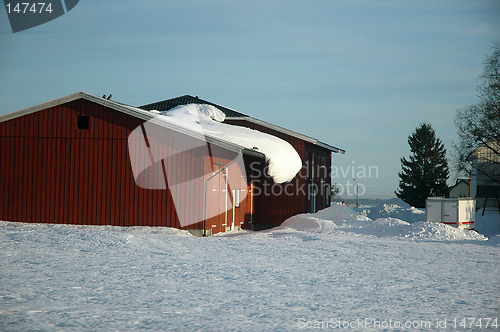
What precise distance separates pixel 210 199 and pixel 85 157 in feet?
14.8

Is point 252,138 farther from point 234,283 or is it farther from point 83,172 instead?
point 234,283

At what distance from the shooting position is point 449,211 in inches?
950

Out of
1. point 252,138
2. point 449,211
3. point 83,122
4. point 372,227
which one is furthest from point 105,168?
point 449,211

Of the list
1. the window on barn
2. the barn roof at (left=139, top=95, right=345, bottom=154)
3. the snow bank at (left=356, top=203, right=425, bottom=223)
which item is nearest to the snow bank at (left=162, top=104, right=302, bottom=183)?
the barn roof at (left=139, top=95, right=345, bottom=154)

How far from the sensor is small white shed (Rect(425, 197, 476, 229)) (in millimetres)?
23891

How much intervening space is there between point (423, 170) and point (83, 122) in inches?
1490

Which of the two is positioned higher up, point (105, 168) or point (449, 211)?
point (105, 168)

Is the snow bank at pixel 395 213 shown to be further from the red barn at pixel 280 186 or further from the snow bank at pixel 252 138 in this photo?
the snow bank at pixel 252 138

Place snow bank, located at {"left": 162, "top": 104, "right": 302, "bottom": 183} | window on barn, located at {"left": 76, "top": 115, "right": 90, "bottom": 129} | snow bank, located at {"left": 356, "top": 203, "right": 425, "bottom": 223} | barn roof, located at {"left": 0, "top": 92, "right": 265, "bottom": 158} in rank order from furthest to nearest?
snow bank, located at {"left": 356, "top": 203, "right": 425, "bottom": 223} → snow bank, located at {"left": 162, "top": 104, "right": 302, "bottom": 183} → window on barn, located at {"left": 76, "top": 115, "right": 90, "bottom": 129} → barn roof, located at {"left": 0, "top": 92, "right": 265, "bottom": 158}

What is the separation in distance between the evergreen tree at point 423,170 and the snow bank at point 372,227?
1026 inches

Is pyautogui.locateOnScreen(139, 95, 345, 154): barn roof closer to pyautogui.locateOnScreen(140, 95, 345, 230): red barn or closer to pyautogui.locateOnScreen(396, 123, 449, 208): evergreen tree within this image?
pyautogui.locateOnScreen(140, 95, 345, 230): red barn

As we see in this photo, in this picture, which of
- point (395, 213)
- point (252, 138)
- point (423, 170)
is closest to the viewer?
point (252, 138)

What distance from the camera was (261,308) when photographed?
734 cm

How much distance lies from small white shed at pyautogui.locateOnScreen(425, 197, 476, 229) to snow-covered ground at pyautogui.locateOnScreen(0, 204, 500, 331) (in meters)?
7.81
